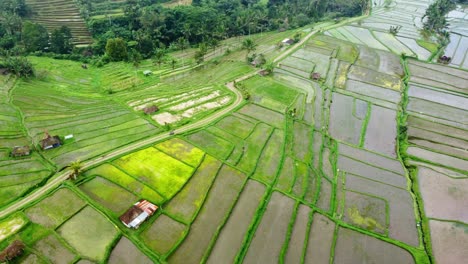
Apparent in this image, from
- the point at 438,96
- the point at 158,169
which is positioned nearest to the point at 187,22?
the point at 158,169

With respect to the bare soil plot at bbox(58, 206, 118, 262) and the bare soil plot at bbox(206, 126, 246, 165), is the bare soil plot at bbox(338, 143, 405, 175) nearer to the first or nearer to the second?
the bare soil plot at bbox(206, 126, 246, 165)

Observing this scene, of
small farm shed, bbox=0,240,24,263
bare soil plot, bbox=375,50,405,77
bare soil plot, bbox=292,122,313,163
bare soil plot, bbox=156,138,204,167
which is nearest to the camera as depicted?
small farm shed, bbox=0,240,24,263

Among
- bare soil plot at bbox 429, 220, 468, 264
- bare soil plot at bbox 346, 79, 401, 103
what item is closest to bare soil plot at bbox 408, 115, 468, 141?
bare soil plot at bbox 346, 79, 401, 103

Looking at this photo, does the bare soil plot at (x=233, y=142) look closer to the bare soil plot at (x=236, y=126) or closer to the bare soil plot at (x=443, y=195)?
the bare soil plot at (x=236, y=126)

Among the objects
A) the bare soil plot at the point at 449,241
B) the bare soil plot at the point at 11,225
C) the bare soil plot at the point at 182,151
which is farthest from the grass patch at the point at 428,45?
the bare soil plot at the point at 11,225

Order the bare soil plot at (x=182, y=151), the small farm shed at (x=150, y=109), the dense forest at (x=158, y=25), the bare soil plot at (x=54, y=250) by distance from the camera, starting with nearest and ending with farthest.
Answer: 1. the bare soil plot at (x=54, y=250)
2. the bare soil plot at (x=182, y=151)
3. the small farm shed at (x=150, y=109)
4. the dense forest at (x=158, y=25)

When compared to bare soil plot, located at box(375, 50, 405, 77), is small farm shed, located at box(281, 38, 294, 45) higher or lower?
higher
